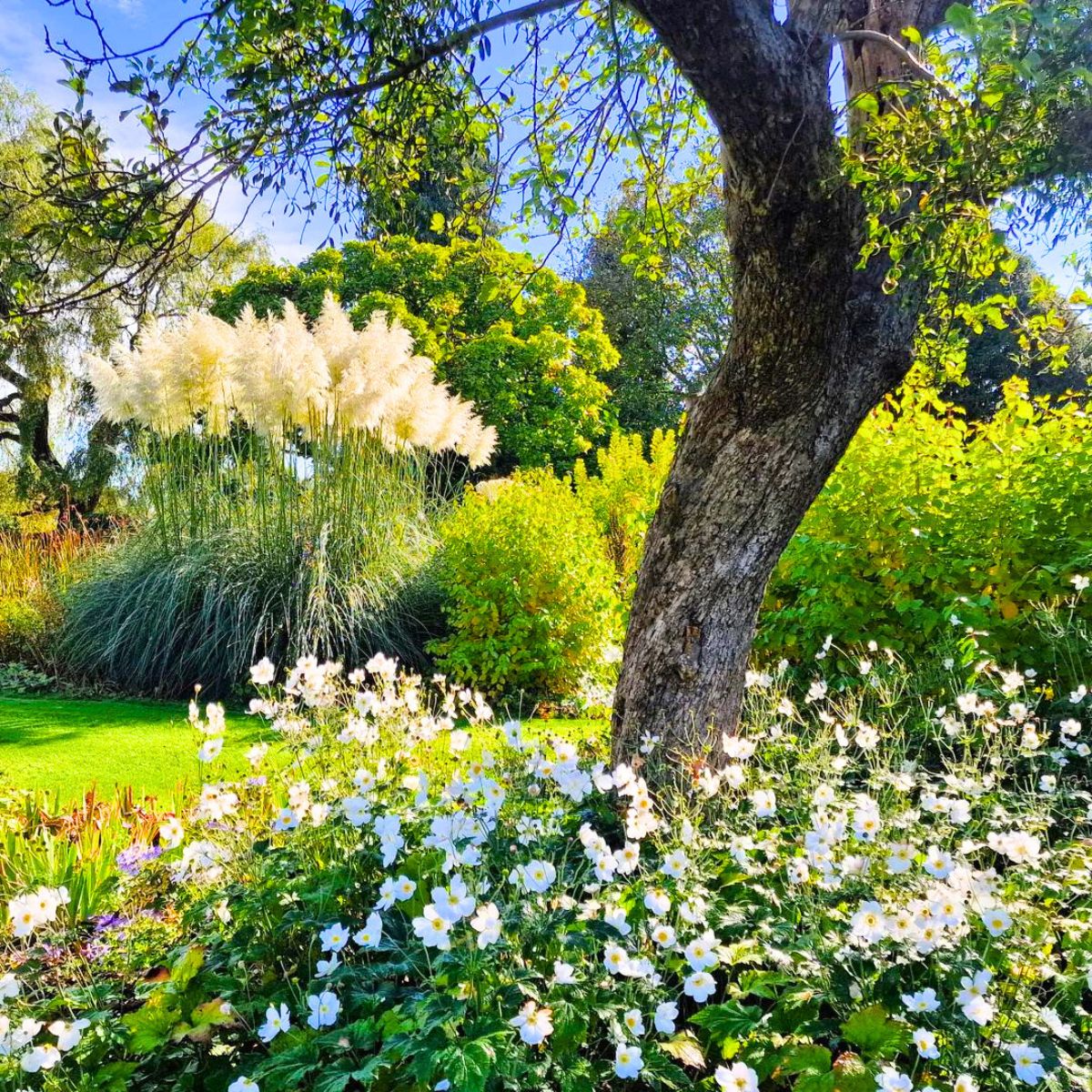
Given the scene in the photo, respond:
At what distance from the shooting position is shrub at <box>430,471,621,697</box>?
5281 millimetres

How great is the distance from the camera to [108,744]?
4.11m

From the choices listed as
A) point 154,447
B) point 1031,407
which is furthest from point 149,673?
point 1031,407

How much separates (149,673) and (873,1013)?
5.17 metres

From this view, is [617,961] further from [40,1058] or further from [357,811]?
[40,1058]

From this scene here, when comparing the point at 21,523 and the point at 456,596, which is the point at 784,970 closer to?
the point at 456,596

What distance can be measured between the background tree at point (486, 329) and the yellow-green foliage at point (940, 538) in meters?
7.96

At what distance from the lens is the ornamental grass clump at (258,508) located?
5273mm

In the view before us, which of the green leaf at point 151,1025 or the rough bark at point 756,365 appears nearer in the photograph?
the green leaf at point 151,1025

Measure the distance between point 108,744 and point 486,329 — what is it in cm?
1106

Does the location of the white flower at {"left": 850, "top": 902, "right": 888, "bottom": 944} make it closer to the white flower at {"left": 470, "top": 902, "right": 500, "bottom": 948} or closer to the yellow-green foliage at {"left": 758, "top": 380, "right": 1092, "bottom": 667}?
the white flower at {"left": 470, "top": 902, "right": 500, "bottom": 948}

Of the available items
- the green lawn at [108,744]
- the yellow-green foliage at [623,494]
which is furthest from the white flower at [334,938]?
the yellow-green foliage at [623,494]

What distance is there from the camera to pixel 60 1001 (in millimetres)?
1612

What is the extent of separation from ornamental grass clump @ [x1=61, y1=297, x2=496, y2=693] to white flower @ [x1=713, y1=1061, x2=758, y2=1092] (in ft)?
13.3

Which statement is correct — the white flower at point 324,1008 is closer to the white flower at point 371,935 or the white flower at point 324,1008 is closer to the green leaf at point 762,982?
the white flower at point 371,935
